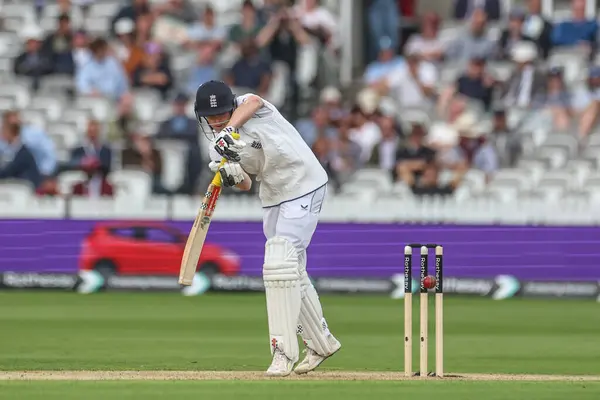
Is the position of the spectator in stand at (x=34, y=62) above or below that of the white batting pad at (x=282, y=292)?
above

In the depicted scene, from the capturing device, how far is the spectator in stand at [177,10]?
2008cm

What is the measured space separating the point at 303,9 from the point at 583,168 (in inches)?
170

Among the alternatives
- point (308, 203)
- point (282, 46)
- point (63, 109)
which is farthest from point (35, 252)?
point (308, 203)

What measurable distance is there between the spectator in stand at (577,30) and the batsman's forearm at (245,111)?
35.1 ft

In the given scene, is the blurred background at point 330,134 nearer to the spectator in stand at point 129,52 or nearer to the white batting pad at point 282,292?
the spectator in stand at point 129,52

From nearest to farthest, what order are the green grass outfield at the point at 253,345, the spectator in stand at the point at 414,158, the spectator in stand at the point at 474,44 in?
the green grass outfield at the point at 253,345
the spectator in stand at the point at 414,158
the spectator in stand at the point at 474,44

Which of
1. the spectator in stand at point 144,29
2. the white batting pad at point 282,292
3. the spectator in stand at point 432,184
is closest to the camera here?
the white batting pad at point 282,292

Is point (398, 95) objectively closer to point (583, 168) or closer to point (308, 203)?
point (583, 168)

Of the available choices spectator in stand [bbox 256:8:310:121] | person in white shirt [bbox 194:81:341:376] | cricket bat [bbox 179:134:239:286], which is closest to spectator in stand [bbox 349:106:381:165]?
spectator in stand [bbox 256:8:310:121]

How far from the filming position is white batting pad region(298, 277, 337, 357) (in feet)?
30.3

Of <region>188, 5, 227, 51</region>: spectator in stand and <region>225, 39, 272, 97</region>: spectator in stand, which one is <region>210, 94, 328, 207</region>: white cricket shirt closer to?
<region>225, 39, 272, 97</region>: spectator in stand

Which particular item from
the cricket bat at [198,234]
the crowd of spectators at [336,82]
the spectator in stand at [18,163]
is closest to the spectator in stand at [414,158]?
the crowd of spectators at [336,82]

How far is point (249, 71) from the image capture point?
1852 centimetres

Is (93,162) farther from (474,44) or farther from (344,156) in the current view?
(474,44)
